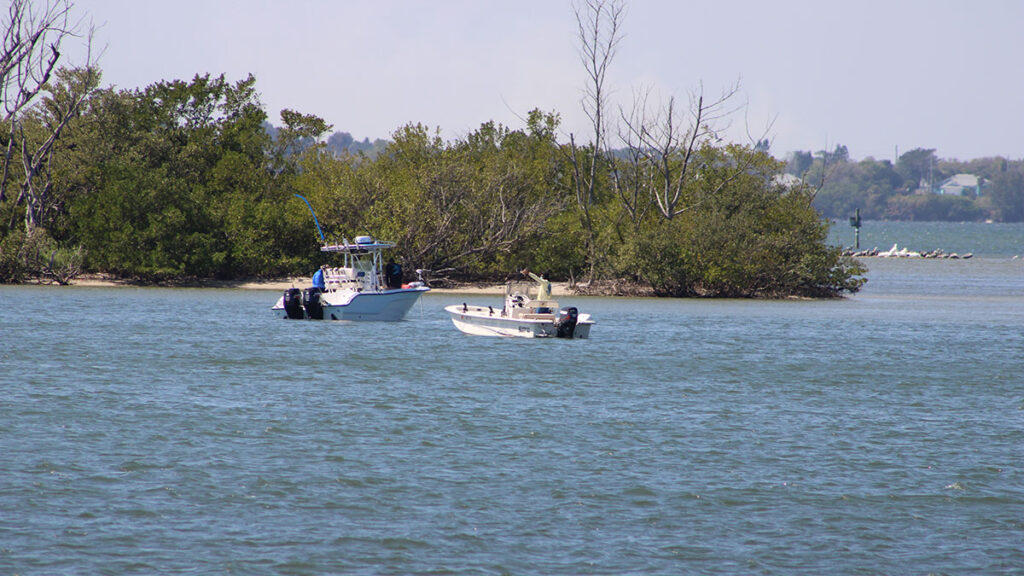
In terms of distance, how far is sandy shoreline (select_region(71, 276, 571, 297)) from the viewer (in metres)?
66.9

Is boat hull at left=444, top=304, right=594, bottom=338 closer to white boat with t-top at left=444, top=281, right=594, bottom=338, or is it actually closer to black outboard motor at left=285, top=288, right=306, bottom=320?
white boat with t-top at left=444, top=281, right=594, bottom=338

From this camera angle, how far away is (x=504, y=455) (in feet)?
66.3

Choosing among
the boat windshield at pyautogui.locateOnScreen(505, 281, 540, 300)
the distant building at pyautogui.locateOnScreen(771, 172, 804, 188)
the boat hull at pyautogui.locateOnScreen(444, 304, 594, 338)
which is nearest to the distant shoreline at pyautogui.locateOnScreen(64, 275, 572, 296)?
the distant building at pyautogui.locateOnScreen(771, 172, 804, 188)

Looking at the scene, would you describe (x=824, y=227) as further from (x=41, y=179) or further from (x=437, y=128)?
(x=41, y=179)

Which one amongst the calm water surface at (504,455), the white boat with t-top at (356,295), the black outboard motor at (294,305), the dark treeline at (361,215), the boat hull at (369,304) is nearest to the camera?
the calm water surface at (504,455)

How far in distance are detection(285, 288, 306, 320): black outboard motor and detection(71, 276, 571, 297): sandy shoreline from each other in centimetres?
1894

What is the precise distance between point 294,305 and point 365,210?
71.0 feet

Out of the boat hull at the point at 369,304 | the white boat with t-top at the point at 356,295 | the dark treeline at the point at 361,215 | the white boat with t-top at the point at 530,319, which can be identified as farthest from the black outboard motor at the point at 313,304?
the dark treeline at the point at 361,215

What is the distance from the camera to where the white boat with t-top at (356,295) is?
155 ft

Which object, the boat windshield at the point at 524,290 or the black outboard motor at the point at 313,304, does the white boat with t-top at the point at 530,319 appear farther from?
the black outboard motor at the point at 313,304

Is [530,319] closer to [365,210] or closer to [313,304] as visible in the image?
[313,304]

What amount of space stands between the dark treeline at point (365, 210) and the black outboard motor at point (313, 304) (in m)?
18.0

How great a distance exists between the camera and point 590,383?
98.9 ft

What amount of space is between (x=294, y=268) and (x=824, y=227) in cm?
3021
